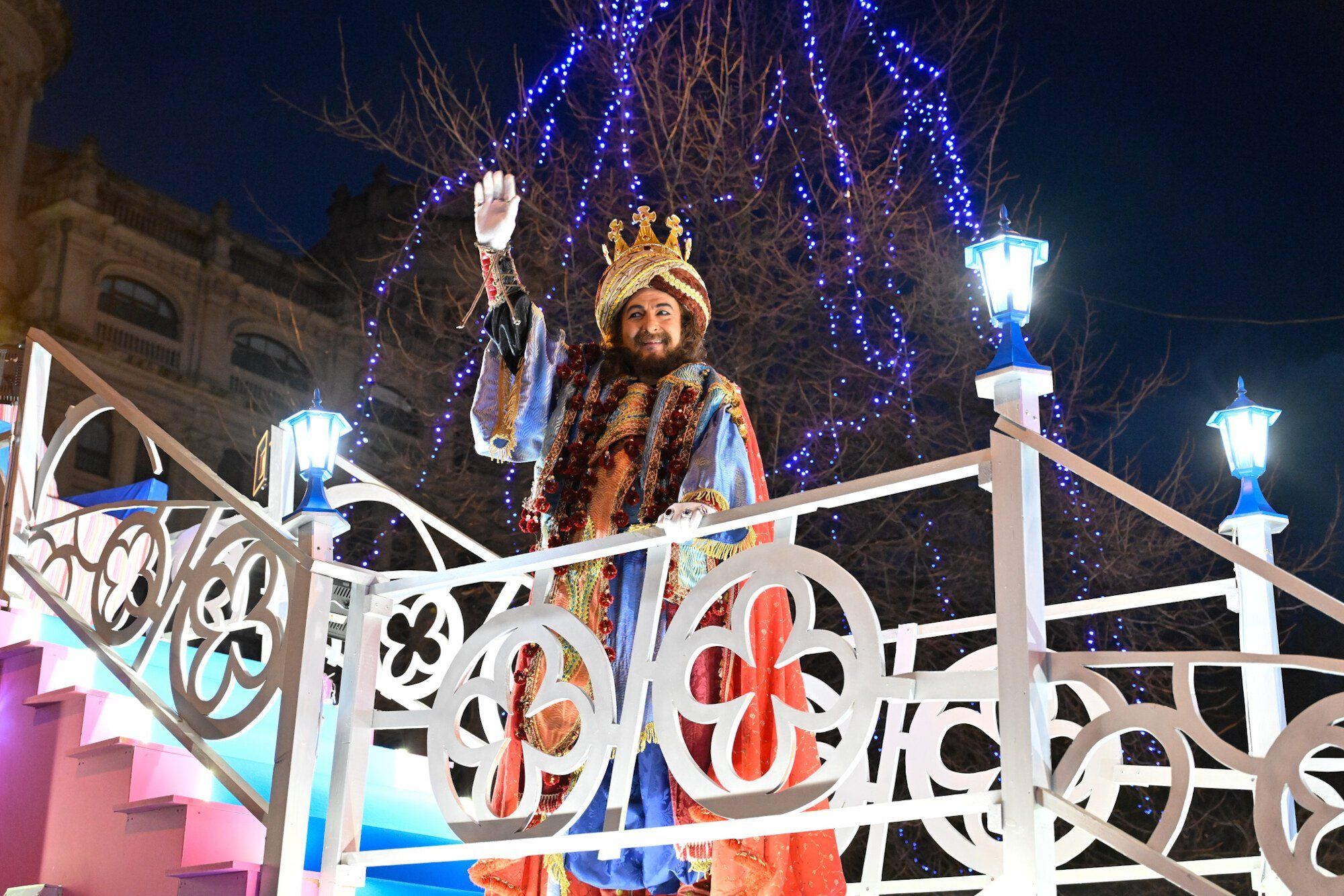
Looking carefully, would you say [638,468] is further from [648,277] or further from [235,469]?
[235,469]

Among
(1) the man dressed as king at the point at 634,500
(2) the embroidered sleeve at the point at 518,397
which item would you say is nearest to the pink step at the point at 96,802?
(1) the man dressed as king at the point at 634,500

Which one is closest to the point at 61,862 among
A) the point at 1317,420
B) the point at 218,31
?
the point at 1317,420

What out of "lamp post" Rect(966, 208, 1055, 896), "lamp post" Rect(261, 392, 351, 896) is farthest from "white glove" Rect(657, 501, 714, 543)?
"lamp post" Rect(261, 392, 351, 896)

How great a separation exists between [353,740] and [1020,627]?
1.77 m

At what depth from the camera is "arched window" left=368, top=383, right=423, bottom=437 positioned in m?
11.2

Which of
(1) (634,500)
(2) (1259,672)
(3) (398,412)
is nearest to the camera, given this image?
(1) (634,500)

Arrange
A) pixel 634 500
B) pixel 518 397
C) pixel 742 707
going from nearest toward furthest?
pixel 742 707 < pixel 634 500 < pixel 518 397

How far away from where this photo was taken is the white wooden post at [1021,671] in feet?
7.93

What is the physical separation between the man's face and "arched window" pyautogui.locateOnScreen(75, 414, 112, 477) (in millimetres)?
18930

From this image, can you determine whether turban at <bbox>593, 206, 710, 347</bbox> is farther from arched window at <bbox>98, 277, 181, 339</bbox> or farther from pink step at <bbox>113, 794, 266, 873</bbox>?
arched window at <bbox>98, 277, 181, 339</bbox>

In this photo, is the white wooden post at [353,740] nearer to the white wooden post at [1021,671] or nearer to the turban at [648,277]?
the turban at [648,277]

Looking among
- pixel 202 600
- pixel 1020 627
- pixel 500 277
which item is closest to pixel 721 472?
pixel 500 277

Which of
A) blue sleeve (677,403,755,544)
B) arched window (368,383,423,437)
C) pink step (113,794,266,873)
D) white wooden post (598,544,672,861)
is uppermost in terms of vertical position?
arched window (368,383,423,437)

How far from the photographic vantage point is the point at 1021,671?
8.18 feet
